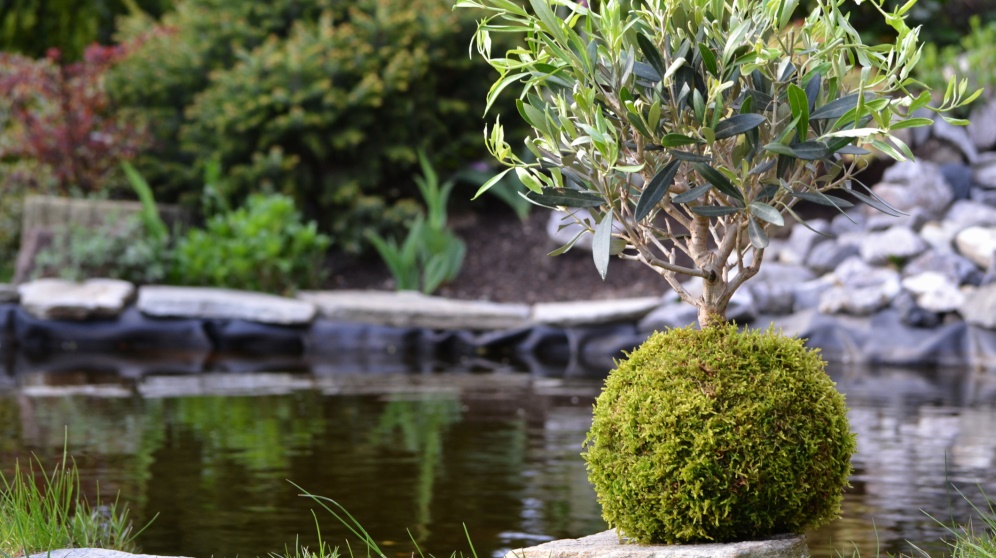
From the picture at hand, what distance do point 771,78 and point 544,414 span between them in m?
4.47

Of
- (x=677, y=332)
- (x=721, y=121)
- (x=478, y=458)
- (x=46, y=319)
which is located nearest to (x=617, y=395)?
(x=677, y=332)

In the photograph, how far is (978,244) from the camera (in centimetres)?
1031

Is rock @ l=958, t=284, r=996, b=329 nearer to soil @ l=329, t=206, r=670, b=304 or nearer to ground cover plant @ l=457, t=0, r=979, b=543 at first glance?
soil @ l=329, t=206, r=670, b=304

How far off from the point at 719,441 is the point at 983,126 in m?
10.5

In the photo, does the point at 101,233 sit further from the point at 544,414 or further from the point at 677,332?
the point at 677,332

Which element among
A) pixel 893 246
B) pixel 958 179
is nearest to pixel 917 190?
pixel 958 179

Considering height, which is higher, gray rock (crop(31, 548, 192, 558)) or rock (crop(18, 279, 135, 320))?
rock (crop(18, 279, 135, 320))

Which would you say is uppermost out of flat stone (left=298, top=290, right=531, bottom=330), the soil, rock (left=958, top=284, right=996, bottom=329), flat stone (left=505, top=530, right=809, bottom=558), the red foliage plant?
the red foliage plant

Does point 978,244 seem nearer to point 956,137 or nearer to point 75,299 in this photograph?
point 956,137

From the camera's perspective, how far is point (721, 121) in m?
3.14

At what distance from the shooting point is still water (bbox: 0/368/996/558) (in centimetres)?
468

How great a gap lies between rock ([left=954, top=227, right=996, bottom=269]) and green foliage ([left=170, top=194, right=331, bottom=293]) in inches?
229

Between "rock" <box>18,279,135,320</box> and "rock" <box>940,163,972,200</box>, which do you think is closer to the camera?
"rock" <box>18,279,135,320</box>

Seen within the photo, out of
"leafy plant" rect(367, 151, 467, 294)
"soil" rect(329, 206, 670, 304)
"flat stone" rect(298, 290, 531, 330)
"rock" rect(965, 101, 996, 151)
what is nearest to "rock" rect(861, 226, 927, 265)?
"soil" rect(329, 206, 670, 304)
